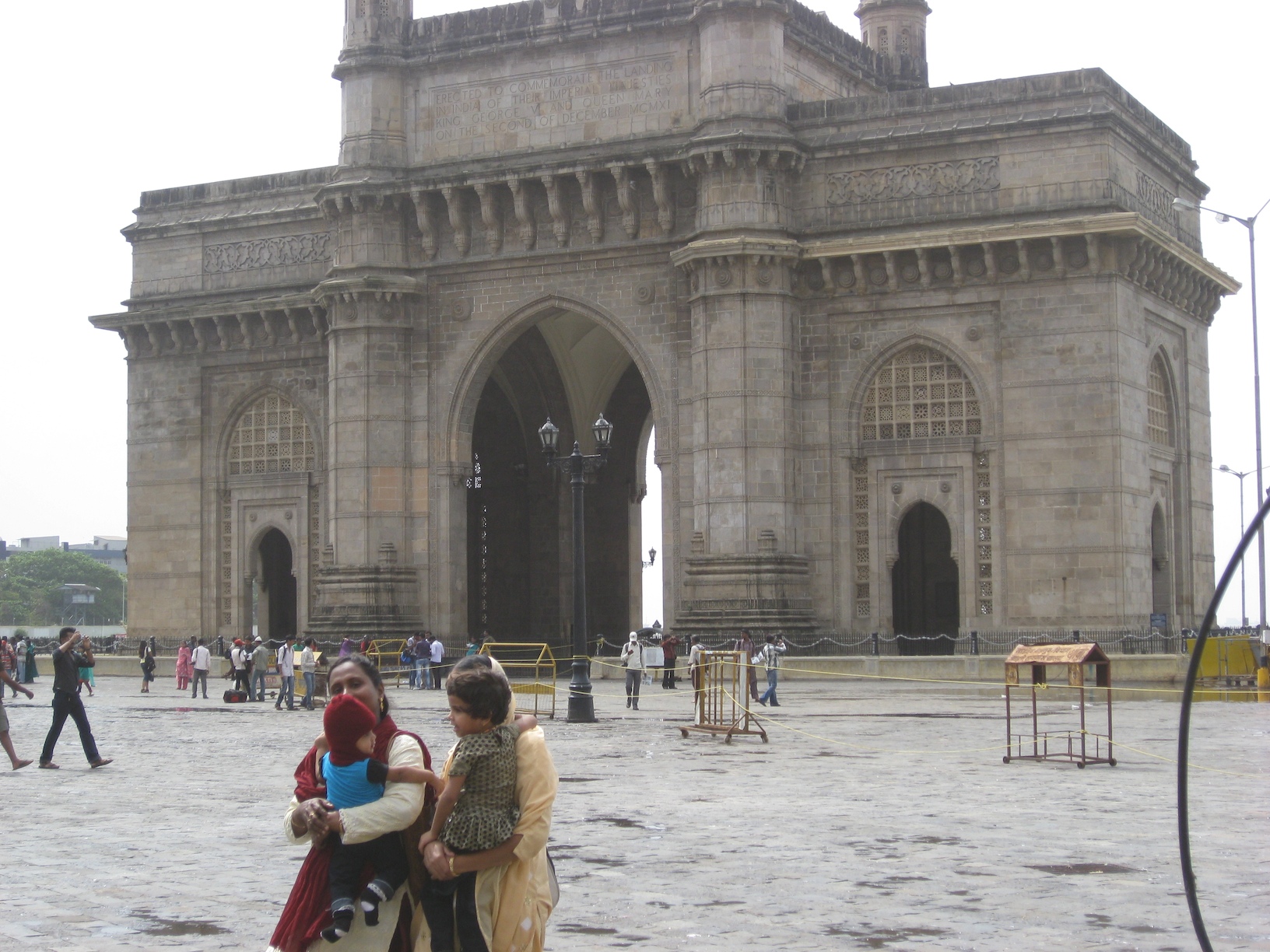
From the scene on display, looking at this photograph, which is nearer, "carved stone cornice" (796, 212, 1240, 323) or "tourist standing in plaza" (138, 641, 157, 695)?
"carved stone cornice" (796, 212, 1240, 323)

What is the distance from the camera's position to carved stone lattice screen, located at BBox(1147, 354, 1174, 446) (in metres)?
35.3

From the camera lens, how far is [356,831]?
620 cm

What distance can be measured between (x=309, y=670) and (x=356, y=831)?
24057 mm

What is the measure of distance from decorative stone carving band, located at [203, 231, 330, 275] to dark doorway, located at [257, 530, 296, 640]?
20.4 ft

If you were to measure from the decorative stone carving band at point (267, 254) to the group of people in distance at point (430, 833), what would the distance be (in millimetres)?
34596

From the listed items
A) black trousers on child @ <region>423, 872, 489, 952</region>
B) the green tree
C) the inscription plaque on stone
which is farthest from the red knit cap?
the green tree

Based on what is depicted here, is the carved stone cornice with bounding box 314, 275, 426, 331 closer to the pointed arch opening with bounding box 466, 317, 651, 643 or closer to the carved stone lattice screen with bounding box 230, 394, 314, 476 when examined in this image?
the carved stone lattice screen with bounding box 230, 394, 314, 476

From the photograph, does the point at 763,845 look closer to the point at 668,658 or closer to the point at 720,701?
the point at 720,701

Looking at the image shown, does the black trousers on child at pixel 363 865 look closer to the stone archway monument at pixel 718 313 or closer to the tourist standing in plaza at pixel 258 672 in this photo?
the tourist standing in plaza at pixel 258 672

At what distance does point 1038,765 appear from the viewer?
1684 cm

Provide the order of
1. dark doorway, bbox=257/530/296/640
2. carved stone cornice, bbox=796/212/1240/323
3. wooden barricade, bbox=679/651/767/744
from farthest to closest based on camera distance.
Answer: dark doorway, bbox=257/530/296/640 < carved stone cornice, bbox=796/212/1240/323 < wooden barricade, bbox=679/651/767/744

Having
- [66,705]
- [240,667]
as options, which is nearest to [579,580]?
[240,667]

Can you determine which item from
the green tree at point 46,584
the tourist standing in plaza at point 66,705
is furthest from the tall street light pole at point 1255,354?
the green tree at point 46,584

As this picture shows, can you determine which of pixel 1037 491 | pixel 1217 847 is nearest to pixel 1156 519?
pixel 1037 491
